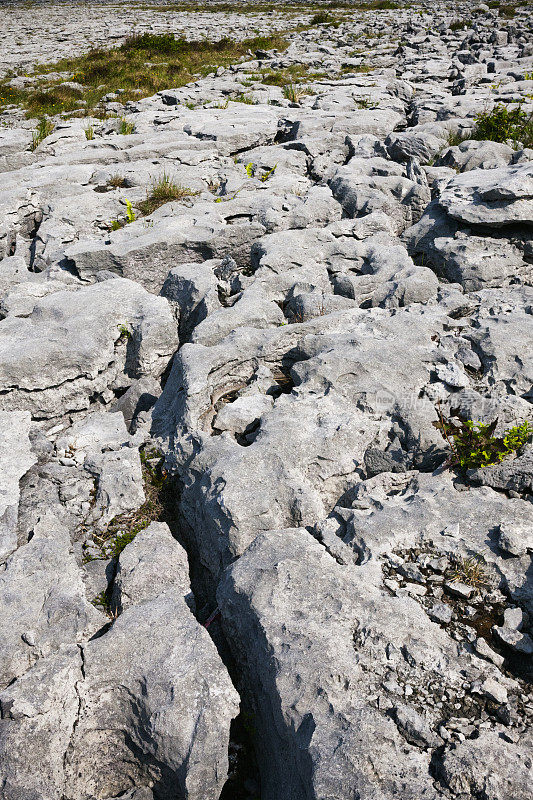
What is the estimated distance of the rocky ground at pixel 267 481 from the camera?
3.38m

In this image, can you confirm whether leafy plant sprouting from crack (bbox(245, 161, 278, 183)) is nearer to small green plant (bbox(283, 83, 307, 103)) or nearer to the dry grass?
small green plant (bbox(283, 83, 307, 103))

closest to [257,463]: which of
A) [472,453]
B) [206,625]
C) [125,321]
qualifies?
[206,625]

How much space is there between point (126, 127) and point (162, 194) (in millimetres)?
5548

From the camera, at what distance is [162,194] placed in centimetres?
1094

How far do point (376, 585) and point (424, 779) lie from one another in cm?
127

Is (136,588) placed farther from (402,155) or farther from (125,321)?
(402,155)

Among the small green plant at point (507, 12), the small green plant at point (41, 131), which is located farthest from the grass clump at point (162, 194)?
the small green plant at point (507, 12)

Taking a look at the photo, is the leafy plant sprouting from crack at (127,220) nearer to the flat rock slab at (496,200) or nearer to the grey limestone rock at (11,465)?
the grey limestone rock at (11,465)

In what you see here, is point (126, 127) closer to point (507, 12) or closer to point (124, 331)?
point (124, 331)

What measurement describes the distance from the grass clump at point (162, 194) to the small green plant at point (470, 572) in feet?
29.7

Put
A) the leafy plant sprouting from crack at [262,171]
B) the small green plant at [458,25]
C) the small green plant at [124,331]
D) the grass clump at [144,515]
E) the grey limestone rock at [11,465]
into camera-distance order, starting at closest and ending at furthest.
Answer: the grey limestone rock at [11,465]
the grass clump at [144,515]
the small green plant at [124,331]
the leafy plant sprouting from crack at [262,171]
the small green plant at [458,25]

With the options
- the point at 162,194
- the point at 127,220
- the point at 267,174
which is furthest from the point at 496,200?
the point at 127,220

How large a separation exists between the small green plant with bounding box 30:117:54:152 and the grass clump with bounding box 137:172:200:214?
5.37m

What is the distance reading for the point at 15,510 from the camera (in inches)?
204
